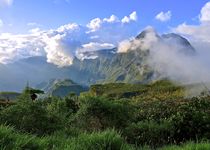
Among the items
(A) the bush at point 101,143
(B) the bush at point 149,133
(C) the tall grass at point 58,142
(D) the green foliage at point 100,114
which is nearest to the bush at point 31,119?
(D) the green foliage at point 100,114

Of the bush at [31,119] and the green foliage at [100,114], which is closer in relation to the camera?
the bush at [31,119]

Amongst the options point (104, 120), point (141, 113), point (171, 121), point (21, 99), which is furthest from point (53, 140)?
point (141, 113)

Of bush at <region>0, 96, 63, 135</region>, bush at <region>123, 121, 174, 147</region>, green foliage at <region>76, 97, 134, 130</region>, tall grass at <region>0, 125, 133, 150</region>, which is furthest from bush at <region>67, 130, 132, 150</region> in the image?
green foliage at <region>76, 97, 134, 130</region>

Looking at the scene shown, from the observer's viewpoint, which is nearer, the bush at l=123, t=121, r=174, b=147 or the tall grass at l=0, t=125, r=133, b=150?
the tall grass at l=0, t=125, r=133, b=150

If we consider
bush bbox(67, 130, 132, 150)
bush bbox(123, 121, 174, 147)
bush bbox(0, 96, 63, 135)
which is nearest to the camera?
bush bbox(67, 130, 132, 150)

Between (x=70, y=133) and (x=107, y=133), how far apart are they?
132 inches

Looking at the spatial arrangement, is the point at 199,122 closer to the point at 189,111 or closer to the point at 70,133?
the point at 189,111

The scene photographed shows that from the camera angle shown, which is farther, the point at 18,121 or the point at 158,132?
the point at 158,132

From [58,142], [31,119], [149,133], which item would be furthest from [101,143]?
[149,133]

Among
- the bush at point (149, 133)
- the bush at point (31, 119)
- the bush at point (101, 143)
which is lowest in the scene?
the bush at point (149, 133)

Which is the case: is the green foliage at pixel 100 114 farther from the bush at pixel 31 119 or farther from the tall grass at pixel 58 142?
the tall grass at pixel 58 142

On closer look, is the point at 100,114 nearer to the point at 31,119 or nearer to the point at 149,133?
the point at 149,133

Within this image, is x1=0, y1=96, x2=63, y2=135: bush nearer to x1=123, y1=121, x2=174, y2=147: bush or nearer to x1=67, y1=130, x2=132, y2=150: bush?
x1=123, y1=121, x2=174, y2=147: bush

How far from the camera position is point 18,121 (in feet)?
51.4
